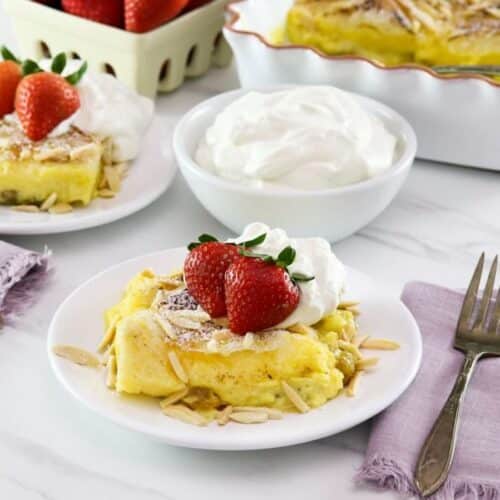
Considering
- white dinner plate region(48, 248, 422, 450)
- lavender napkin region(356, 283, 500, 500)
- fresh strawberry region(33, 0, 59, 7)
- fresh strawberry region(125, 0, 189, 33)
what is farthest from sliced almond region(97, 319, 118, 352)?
fresh strawberry region(33, 0, 59, 7)

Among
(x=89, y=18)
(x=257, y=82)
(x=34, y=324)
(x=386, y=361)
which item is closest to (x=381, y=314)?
(x=386, y=361)

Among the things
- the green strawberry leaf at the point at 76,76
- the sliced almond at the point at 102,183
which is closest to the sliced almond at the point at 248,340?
the sliced almond at the point at 102,183

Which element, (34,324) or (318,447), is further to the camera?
(34,324)

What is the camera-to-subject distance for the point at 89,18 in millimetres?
2146

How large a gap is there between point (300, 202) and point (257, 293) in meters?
0.40

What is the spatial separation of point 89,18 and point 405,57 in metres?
0.61

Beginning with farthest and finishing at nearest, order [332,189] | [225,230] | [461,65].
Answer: [461,65], [225,230], [332,189]

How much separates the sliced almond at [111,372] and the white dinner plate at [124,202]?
0.40 metres

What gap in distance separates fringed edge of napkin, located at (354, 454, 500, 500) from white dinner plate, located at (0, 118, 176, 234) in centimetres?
67

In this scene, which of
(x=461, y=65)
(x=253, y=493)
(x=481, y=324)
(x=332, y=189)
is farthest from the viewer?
(x=461, y=65)

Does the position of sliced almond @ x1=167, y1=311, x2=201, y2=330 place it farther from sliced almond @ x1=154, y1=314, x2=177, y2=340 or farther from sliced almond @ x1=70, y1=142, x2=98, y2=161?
sliced almond @ x1=70, y1=142, x2=98, y2=161

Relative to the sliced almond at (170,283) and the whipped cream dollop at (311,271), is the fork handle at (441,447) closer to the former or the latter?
the whipped cream dollop at (311,271)

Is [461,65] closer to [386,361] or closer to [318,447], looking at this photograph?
[386,361]

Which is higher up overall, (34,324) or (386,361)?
(386,361)
